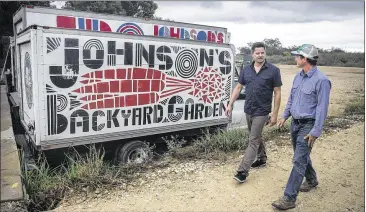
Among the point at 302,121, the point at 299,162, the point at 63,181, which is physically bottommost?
the point at 63,181

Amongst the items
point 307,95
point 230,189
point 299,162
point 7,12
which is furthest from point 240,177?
point 7,12

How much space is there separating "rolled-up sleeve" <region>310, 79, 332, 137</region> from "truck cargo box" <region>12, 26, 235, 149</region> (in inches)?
124

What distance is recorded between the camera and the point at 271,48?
6266cm

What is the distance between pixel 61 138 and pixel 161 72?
2.09 m

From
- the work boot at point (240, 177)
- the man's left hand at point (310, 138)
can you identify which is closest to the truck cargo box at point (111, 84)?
the work boot at point (240, 177)

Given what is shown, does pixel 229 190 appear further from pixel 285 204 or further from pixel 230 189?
pixel 285 204

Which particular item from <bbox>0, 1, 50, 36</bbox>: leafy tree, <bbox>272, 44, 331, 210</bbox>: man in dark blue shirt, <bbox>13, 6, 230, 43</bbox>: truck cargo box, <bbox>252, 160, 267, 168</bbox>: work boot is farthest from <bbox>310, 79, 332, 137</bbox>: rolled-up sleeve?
<bbox>0, 1, 50, 36</bbox>: leafy tree

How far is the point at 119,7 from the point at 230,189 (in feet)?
72.3

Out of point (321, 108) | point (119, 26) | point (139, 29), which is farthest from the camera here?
point (139, 29)

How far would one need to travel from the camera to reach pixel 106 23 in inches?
253

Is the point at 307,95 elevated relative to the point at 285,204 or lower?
elevated

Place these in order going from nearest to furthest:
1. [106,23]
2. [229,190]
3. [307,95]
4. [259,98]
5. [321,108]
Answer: [321,108] → [307,95] → [229,190] → [259,98] → [106,23]

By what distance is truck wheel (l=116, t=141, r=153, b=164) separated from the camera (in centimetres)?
626

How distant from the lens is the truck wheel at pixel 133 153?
6.26 m
